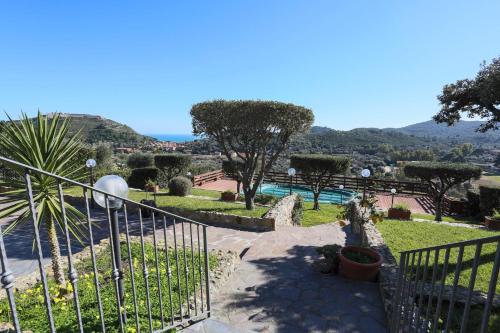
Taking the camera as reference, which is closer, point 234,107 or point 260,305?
point 260,305

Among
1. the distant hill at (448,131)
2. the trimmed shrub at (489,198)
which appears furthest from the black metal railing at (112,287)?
the distant hill at (448,131)

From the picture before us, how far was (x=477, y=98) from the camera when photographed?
8.31 m

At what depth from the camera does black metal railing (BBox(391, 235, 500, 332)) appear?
1.52 metres

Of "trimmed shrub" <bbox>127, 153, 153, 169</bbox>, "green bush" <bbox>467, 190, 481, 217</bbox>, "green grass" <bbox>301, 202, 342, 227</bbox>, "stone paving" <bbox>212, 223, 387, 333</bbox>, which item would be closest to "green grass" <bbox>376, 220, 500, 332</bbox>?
"stone paving" <bbox>212, 223, 387, 333</bbox>

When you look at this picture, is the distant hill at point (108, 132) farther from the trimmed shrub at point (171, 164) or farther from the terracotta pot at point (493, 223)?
the terracotta pot at point (493, 223)

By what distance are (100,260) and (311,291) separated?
4711mm

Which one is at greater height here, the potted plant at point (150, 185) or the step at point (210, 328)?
the step at point (210, 328)

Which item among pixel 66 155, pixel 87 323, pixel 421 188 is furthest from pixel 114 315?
pixel 421 188

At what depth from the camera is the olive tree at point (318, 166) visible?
15.0 metres

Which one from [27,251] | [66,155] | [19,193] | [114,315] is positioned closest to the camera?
[114,315]

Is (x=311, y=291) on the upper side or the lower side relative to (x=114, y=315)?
lower

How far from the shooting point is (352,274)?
5.80 meters

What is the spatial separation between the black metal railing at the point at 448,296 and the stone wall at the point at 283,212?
526 cm

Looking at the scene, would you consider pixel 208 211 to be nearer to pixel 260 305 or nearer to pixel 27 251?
pixel 27 251
